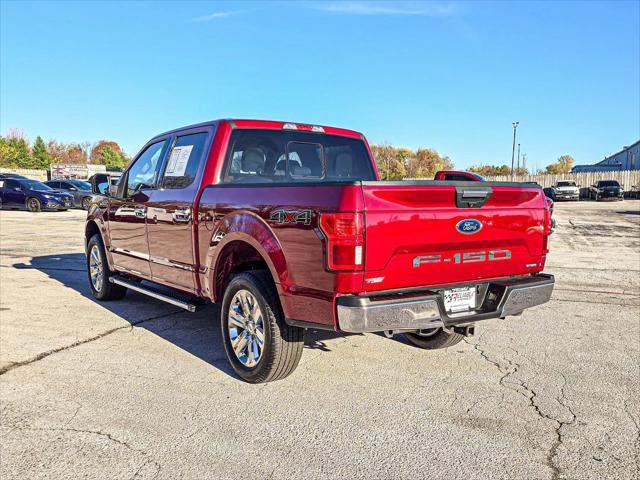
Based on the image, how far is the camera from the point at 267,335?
12.5 ft

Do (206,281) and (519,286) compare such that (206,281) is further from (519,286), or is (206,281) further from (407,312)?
(519,286)

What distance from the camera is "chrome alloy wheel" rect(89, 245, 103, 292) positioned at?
6852 mm

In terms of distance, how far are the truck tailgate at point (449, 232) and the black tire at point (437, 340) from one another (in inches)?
37.9

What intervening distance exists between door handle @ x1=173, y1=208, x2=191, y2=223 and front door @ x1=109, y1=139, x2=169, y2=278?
2.30 feet

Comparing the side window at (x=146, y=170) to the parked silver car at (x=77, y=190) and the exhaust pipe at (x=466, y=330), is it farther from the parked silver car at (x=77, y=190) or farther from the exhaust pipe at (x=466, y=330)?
the parked silver car at (x=77, y=190)

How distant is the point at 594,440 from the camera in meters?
3.14

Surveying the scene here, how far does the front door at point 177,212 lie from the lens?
469 cm

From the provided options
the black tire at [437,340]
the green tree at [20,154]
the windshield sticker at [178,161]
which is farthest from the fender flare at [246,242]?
the green tree at [20,154]

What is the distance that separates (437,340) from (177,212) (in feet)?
8.60

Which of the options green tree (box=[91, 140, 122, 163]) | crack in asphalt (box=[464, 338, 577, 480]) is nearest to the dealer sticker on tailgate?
crack in asphalt (box=[464, 338, 577, 480])

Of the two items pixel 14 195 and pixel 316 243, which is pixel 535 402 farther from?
pixel 14 195

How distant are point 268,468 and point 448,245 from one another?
70.9 inches

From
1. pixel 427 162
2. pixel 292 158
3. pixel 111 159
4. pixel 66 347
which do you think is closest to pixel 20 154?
pixel 111 159

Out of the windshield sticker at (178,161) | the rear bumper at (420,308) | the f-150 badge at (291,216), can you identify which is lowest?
the rear bumper at (420,308)
